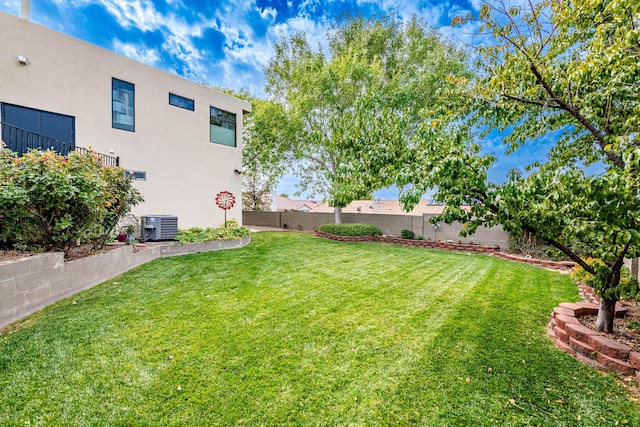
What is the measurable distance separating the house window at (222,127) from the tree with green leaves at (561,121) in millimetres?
9270

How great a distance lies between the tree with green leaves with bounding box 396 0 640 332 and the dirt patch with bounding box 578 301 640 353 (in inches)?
5.2

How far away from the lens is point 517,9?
314 cm

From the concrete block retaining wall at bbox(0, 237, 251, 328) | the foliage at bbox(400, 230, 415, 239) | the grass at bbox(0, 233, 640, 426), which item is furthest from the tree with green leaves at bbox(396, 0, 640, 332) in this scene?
the foliage at bbox(400, 230, 415, 239)

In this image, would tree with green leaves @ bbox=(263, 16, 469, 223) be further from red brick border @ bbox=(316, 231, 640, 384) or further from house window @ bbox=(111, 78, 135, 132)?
red brick border @ bbox=(316, 231, 640, 384)

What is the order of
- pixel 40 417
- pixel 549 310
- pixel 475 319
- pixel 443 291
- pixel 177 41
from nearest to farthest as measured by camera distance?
pixel 40 417, pixel 475 319, pixel 549 310, pixel 443 291, pixel 177 41

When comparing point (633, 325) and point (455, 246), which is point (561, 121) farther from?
point (455, 246)

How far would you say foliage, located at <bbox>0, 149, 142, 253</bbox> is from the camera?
375 cm

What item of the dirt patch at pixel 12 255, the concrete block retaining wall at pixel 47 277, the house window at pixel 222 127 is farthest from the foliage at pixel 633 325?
the house window at pixel 222 127

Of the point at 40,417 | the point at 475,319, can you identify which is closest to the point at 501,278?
the point at 475,319

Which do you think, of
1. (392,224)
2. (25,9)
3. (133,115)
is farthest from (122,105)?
(392,224)

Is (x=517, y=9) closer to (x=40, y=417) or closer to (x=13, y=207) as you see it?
(x=40, y=417)

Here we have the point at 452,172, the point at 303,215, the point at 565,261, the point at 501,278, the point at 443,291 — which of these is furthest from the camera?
the point at 303,215

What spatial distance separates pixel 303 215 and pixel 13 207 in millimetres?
13421

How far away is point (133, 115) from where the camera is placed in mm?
8445
